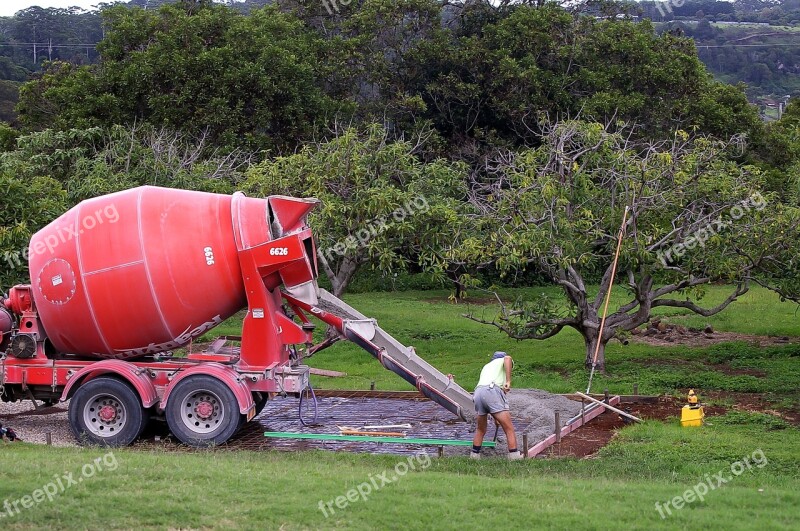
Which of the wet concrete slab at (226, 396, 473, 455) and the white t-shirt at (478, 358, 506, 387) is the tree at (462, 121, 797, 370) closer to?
the wet concrete slab at (226, 396, 473, 455)

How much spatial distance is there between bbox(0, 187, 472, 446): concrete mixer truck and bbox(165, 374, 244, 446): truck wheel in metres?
0.01

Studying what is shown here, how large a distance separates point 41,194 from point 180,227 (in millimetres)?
8321

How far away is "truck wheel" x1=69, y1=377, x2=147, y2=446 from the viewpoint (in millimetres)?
13695

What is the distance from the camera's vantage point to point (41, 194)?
67.7 feet

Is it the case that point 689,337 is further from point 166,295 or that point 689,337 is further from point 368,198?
point 166,295

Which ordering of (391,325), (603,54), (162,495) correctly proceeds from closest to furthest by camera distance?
(162,495) → (391,325) → (603,54)

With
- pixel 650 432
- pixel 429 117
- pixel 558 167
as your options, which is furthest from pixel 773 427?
pixel 429 117

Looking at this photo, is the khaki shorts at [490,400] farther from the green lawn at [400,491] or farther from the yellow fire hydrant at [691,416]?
the yellow fire hydrant at [691,416]

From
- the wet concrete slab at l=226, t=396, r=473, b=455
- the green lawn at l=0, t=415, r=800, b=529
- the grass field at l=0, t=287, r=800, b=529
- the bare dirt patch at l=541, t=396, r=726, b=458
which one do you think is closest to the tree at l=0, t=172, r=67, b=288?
the wet concrete slab at l=226, t=396, r=473, b=455

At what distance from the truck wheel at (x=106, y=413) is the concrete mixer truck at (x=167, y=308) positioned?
0.02 m

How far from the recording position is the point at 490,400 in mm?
12852

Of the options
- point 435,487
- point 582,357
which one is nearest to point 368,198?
point 582,357

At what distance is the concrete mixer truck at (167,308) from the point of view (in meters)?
13.6

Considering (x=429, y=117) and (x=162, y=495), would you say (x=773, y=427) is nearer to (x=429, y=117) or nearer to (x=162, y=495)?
(x=162, y=495)
